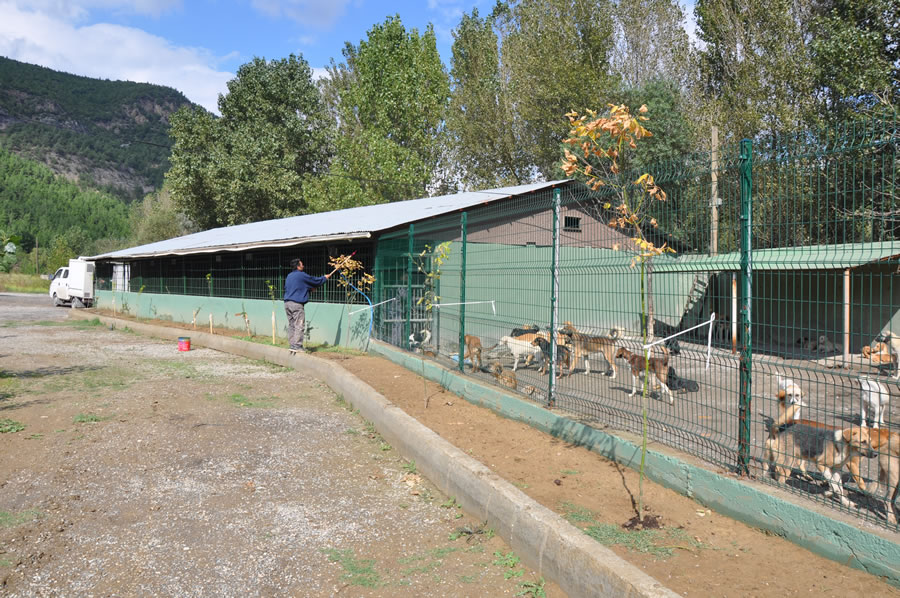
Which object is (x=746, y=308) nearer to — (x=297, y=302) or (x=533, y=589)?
(x=533, y=589)

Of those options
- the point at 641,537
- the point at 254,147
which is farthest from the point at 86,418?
the point at 254,147

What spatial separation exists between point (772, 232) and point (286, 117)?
3645 centimetres

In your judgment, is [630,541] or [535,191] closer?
[630,541]

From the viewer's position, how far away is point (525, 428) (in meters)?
6.59

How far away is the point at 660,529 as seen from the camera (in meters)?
3.96

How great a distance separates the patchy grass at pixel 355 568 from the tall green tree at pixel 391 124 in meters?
27.3

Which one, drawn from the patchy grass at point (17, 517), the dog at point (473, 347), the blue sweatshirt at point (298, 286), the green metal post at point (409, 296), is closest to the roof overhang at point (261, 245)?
the blue sweatshirt at point (298, 286)

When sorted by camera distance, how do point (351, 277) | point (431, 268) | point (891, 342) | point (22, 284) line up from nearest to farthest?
point (891, 342), point (431, 268), point (351, 277), point (22, 284)

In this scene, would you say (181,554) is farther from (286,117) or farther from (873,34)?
(286,117)

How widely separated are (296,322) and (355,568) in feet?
30.2

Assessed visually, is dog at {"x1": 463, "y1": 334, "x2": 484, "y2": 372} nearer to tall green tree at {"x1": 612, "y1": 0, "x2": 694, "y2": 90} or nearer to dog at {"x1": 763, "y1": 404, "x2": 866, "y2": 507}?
dog at {"x1": 763, "y1": 404, "x2": 866, "y2": 507}

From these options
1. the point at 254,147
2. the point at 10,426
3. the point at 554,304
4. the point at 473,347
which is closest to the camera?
the point at 554,304

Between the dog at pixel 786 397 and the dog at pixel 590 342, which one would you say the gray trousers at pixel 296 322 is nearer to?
the dog at pixel 590 342

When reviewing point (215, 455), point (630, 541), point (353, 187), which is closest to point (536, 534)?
point (630, 541)
